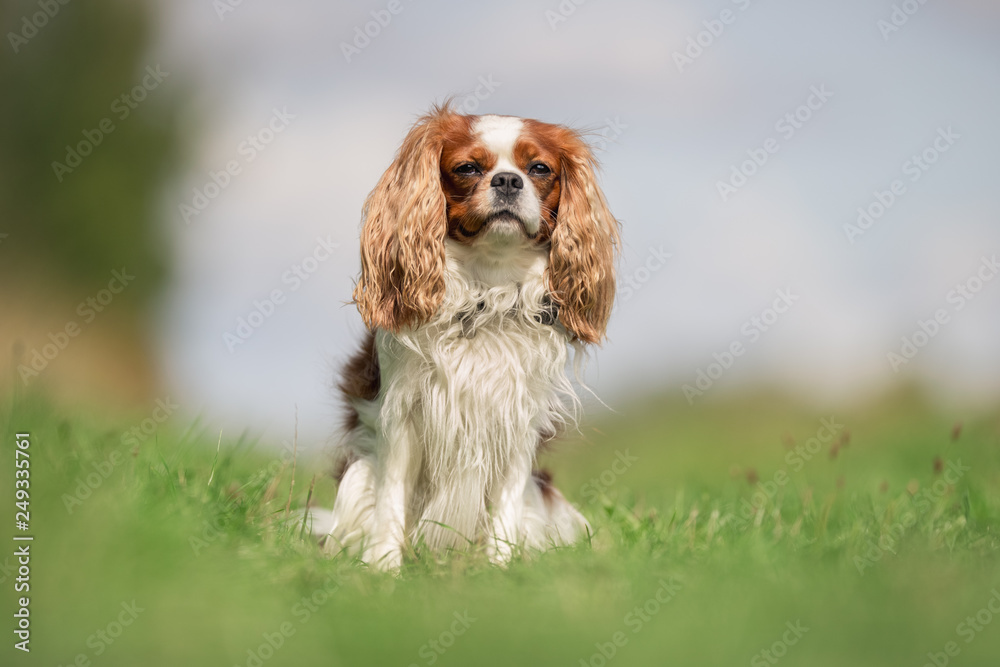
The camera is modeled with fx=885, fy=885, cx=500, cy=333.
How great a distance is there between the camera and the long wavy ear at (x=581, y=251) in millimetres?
4129

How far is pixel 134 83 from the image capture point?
418 inches

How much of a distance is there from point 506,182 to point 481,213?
179mm

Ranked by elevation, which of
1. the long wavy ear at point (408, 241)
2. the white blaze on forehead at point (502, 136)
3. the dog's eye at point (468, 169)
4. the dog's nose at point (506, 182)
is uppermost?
the white blaze on forehead at point (502, 136)

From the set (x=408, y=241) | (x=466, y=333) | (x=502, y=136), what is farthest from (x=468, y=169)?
(x=466, y=333)

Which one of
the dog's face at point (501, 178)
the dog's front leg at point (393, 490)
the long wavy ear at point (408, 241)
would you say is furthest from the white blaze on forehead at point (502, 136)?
the dog's front leg at point (393, 490)

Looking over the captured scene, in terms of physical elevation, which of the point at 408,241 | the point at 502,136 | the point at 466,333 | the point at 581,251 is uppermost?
the point at 502,136

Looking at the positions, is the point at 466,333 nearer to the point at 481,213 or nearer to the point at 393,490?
the point at 481,213

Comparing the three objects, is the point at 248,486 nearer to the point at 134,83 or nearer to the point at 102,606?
the point at 102,606

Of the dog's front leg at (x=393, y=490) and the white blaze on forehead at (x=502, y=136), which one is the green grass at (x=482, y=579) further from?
the white blaze on forehead at (x=502, y=136)

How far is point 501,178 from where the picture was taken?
3.82 m

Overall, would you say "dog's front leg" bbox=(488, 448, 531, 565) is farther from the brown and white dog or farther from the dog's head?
the dog's head

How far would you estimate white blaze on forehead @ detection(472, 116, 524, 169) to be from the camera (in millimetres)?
3951

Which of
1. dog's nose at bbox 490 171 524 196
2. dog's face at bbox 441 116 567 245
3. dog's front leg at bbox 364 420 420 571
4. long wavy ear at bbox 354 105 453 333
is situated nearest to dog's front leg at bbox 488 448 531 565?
dog's front leg at bbox 364 420 420 571

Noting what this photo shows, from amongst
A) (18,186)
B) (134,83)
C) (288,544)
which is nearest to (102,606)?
(288,544)
